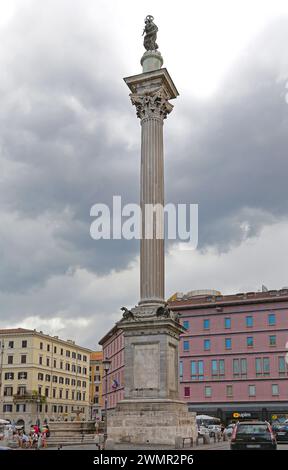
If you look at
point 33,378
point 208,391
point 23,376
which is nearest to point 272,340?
point 208,391

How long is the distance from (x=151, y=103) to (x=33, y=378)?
7267 centimetres

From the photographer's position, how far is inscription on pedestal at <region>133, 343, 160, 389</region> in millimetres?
26000

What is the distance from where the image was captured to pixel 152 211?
2870 centimetres

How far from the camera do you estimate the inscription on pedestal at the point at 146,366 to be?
26000 millimetres

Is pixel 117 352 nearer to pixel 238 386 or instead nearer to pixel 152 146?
pixel 238 386

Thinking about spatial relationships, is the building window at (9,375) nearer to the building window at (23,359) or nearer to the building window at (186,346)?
the building window at (23,359)

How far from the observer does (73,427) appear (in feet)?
118

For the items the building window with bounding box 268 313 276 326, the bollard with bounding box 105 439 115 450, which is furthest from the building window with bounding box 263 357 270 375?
the bollard with bounding box 105 439 115 450

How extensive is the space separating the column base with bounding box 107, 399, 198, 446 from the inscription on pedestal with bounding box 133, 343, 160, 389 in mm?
838

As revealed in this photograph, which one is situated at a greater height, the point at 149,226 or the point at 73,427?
the point at 149,226

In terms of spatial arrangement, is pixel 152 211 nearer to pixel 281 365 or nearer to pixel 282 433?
pixel 282 433

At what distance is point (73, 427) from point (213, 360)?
39786mm

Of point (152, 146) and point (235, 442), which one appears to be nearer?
point (235, 442)
